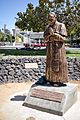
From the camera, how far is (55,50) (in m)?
7.80

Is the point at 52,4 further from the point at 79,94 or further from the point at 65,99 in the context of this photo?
the point at 65,99

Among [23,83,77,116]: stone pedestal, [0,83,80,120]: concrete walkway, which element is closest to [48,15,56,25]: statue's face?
[23,83,77,116]: stone pedestal

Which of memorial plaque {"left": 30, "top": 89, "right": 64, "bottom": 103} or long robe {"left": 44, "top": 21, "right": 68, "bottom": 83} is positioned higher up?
long robe {"left": 44, "top": 21, "right": 68, "bottom": 83}

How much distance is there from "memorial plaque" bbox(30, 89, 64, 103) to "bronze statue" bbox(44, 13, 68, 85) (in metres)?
0.54

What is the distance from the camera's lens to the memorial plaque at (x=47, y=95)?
7.39m

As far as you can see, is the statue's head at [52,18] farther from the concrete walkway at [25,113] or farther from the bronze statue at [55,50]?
the concrete walkway at [25,113]

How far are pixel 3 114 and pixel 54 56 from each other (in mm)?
2489

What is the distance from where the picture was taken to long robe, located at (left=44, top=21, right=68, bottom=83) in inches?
306

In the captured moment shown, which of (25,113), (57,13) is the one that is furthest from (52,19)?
(57,13)

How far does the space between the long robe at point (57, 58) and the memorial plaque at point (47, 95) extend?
1.81 ft

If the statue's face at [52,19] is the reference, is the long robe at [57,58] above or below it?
below

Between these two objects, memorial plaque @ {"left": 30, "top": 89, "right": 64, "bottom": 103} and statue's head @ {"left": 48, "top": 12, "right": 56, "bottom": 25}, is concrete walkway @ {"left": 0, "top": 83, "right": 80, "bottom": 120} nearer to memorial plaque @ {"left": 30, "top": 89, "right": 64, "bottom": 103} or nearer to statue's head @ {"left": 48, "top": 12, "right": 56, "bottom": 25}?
memorial plaque @ {"left": 30, "top": 89, "right": 64, "bottom": 103}

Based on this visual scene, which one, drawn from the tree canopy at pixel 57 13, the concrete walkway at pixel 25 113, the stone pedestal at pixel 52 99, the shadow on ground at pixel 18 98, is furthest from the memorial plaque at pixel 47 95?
the tree canopy at pixel 57 13

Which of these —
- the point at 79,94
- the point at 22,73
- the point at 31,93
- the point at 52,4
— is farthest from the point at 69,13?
the point at 31,93
